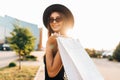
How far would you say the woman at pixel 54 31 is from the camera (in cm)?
144

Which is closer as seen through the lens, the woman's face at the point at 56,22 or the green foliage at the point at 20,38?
the woman's face at the point at 56,22

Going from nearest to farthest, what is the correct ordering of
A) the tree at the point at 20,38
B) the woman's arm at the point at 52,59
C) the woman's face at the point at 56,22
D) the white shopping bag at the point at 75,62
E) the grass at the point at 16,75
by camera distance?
1. the white shopping bag at the point at 75,62
2. the woman's arm at the point at 52,59
3. the woman's face at the point at 56,22
4. the grass at the point at 16,75
5. the tree at the point at 20,38

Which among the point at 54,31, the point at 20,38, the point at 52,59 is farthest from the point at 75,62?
the point at 20,38

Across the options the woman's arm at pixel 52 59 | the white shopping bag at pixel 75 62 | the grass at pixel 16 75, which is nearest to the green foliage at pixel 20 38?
the grass at pixel 16 75

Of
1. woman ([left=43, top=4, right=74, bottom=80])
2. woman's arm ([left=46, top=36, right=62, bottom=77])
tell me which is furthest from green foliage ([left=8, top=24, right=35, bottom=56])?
woman's arm ([left=46, top=36, right=62, bottom=77])

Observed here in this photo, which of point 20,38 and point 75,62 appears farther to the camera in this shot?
point 20,38

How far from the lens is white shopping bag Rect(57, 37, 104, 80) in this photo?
127cm

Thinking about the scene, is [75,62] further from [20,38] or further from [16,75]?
[20,38]

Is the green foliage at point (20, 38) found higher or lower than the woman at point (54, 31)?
lower

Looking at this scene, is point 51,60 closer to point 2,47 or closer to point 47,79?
point 47,79

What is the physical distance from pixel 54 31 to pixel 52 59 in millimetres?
253

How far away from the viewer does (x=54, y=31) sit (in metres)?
1.67

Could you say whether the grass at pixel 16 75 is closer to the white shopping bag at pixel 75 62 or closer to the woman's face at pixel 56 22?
the woman's face at pixel 56 22

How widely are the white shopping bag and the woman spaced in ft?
0.29
